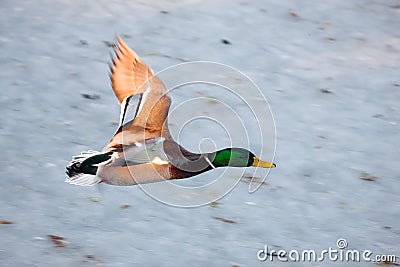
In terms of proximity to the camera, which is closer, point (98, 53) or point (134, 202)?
point (134, 202)

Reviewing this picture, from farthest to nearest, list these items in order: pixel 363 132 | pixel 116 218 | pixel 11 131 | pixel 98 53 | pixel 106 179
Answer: pixel 98 53 → pixel 363 132 → pixel 11 131 → pixel 116 218 → pixel 106 179

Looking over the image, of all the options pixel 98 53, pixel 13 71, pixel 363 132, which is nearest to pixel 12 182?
pixel 13 71

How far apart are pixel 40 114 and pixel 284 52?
1.40 meters

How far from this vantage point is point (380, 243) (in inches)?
112

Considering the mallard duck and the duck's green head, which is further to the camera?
the duck's green head

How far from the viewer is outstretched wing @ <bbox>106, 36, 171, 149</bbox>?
2.48 meters

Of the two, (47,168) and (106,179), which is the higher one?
(106,179)

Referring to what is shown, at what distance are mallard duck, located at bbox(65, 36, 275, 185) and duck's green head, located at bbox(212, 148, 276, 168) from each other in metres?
0.11

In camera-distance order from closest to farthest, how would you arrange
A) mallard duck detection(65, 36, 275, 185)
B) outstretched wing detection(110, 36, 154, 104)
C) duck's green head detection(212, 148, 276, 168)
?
1. mallard duck detection(65, 36, 275, 185)
2. outstretched wing detection(110, 36, 154, 104)
3. duck's green head detection(212, 148, 276, 168)

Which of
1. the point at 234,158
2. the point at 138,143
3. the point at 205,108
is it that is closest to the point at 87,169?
the point at 138,143

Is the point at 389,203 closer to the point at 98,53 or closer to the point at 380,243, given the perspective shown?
the point at 380,243

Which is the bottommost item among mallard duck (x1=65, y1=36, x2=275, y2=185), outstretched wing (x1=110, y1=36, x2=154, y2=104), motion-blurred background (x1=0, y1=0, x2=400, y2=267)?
motion-blurred background (x1=0, y1=0, x2=400, y2=267)

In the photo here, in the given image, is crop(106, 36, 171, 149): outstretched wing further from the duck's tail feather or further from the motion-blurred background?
the motion-blurred background

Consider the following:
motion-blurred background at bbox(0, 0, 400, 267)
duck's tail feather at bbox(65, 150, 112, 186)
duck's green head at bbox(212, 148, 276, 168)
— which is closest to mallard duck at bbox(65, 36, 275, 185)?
duck's tail feather at bbox(65, 150, 112, 186)
